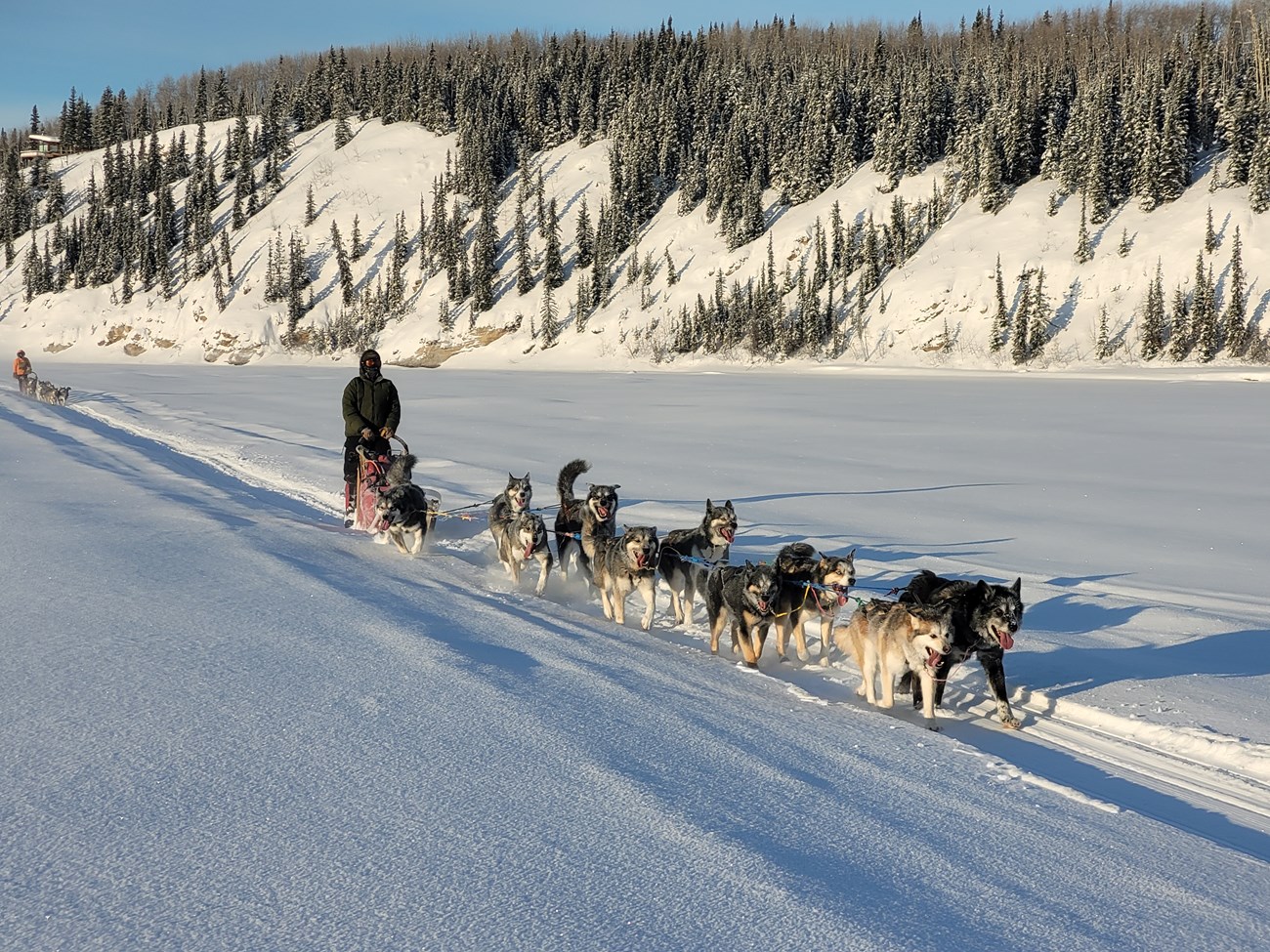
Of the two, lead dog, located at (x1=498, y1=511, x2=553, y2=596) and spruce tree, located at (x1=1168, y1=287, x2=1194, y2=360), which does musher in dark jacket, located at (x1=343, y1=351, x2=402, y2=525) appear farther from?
spruce tree, located at (x1=1168, y1=287, x2=1194, y2=360)

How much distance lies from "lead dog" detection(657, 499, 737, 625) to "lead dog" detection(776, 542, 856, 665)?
881mm

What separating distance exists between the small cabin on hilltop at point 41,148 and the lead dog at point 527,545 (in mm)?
149386

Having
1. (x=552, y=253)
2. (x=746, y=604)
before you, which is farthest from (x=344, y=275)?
(x=746, y=604)

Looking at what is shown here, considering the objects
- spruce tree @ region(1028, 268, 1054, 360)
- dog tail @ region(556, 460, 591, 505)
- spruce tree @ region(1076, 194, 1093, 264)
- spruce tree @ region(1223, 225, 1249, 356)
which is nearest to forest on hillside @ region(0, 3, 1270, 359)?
spruce tree @ region(1223, 225, 1249, 356)

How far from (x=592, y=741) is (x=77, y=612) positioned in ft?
12.3

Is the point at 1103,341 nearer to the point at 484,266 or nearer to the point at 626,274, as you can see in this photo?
the point at 626,274

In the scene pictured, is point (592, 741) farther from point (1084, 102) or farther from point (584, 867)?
point (1084, 102)

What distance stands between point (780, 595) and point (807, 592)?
252 millimetres

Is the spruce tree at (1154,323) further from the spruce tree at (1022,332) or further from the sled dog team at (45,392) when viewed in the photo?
the sled dog team at (45,392)

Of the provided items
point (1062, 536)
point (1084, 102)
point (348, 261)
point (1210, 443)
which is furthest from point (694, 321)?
point (1062, 536)

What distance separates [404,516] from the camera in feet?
31.3

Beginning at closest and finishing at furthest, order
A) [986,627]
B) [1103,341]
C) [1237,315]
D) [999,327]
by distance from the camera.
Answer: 1. [986,627]
2. [1237,315]
3. [1103,341]
4. [999,327]

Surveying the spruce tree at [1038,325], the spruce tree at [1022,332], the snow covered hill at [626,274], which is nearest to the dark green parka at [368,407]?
the snow covered hill at [626,274]

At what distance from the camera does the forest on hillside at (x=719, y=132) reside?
58656 mm
